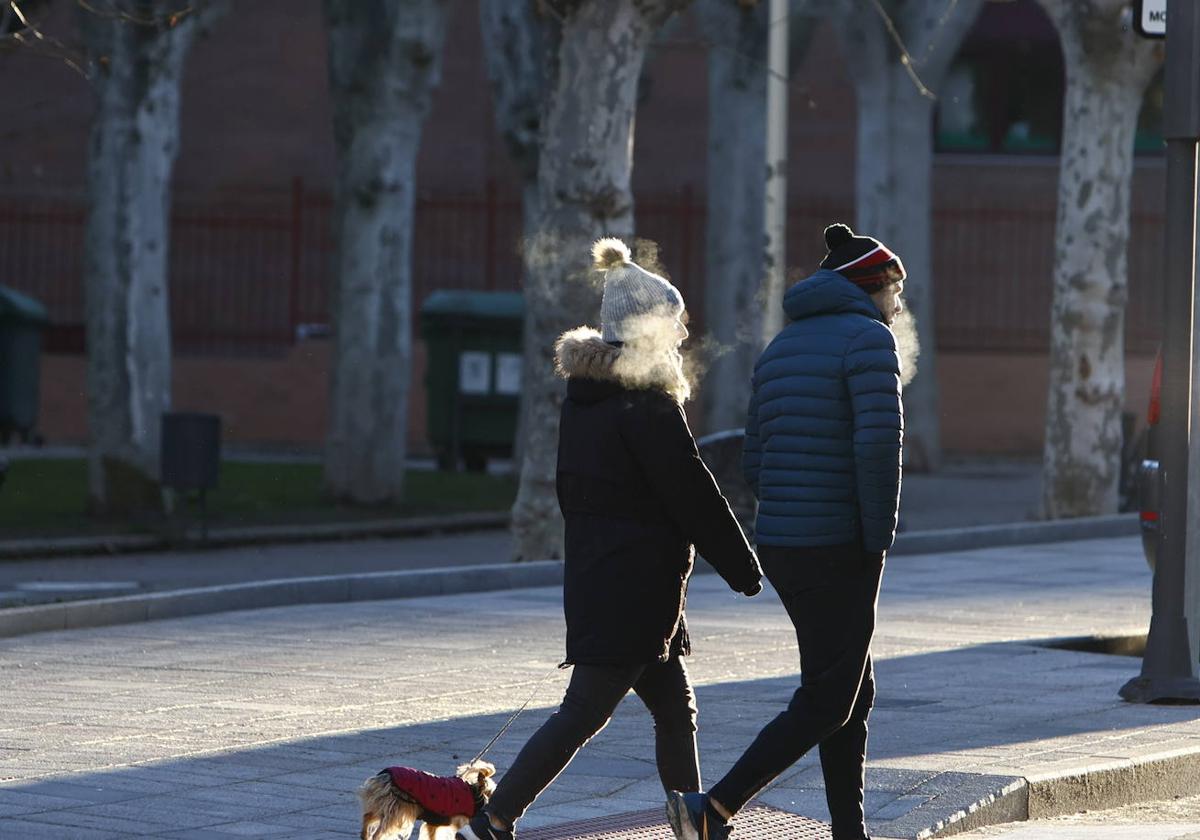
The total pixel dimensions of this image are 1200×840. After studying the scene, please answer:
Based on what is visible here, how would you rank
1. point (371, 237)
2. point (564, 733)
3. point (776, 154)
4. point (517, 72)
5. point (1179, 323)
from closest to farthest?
point (564, 733) < point (1179, 323) < point (776, 154) < point (371, 237) < point (517, 72)

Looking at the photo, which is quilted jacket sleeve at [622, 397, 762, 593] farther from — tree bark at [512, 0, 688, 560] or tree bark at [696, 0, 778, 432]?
tree bark at [696, 0, 778, 432]

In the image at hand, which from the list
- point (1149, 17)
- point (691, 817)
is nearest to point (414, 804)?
point (691, 817)

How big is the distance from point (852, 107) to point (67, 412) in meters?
11.9

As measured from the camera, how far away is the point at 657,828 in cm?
647

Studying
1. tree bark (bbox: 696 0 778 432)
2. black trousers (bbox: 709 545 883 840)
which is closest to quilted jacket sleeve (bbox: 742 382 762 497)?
black trousers (bbox: 709 545 883 840)

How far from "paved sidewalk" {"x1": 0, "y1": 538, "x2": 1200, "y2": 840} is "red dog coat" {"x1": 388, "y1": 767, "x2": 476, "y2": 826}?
616 millimetres

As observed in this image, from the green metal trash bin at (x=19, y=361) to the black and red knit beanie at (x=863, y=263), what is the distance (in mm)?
21235

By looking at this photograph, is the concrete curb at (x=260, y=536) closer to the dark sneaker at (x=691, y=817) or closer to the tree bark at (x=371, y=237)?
the tree bark at (x=371, y=237)

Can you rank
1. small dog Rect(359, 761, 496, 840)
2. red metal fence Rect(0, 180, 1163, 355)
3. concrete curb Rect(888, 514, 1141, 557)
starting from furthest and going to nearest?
red metal fence Rect(0, 180, 1163, 355) → concrete curb Rect(888, 514, 1141, 557) → small dog Rect(359, 761, 496, 840)

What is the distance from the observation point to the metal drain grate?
250 inches

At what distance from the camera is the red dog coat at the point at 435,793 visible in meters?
5.75

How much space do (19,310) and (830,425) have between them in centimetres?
2187

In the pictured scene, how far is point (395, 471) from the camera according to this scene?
20.4 m

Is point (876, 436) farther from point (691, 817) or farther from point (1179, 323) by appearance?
point (1179, 323)
